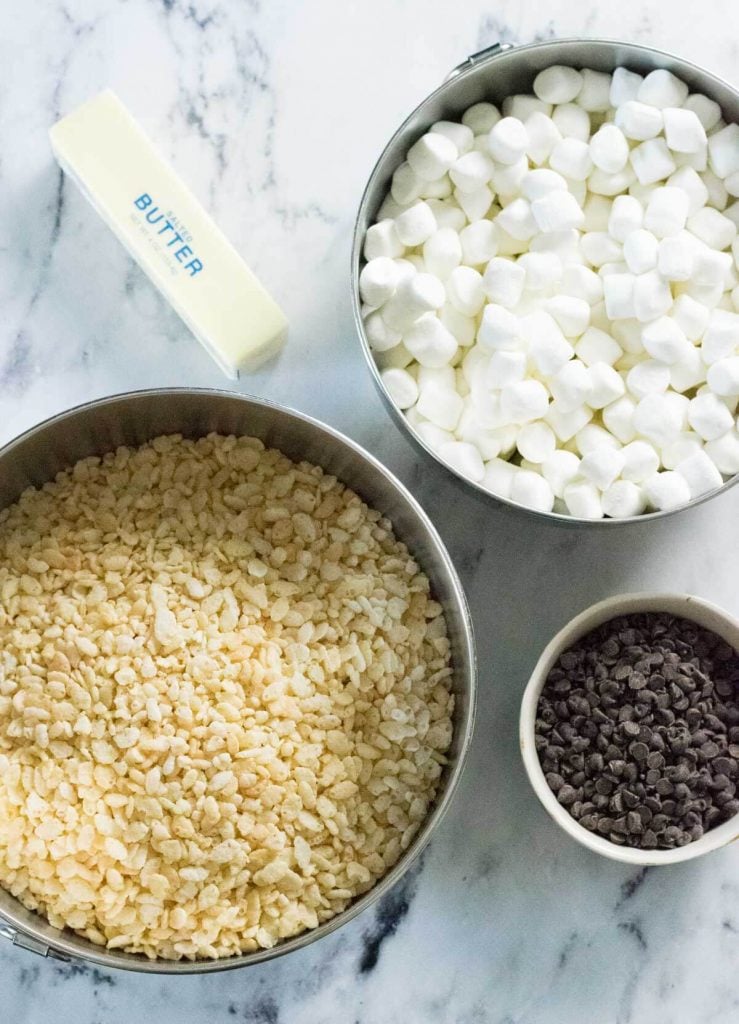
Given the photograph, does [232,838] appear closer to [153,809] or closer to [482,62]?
[153,809]

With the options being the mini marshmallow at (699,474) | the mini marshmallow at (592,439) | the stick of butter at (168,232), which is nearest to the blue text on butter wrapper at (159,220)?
the stick of butter at (168,232)

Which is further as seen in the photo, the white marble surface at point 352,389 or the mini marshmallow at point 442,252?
the white marble surface at point 352,389

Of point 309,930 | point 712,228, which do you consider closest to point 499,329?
point 712,228

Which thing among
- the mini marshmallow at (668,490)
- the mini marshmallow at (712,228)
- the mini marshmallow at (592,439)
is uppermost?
the mini marshmallow at (712,228)

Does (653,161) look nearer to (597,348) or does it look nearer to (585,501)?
(597,348)

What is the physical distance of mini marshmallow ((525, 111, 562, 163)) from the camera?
1.05 meters

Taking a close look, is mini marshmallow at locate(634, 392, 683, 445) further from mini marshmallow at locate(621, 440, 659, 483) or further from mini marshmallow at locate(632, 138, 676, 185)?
mini marshmallow at locate(632, 138, 676, 185)

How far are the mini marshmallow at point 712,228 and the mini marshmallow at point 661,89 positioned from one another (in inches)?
4.3

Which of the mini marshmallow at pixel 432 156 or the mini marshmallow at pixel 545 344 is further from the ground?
the mini marshmallow at pixel 432 156

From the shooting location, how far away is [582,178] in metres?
1.06

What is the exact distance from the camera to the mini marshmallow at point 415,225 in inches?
40.5

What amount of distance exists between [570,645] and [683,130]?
51 cm

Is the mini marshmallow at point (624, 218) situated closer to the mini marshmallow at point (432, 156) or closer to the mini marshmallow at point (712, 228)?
the mini marshmallow at point (712, 228)

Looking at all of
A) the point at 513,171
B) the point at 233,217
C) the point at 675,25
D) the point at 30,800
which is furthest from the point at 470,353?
the point at 30,800
